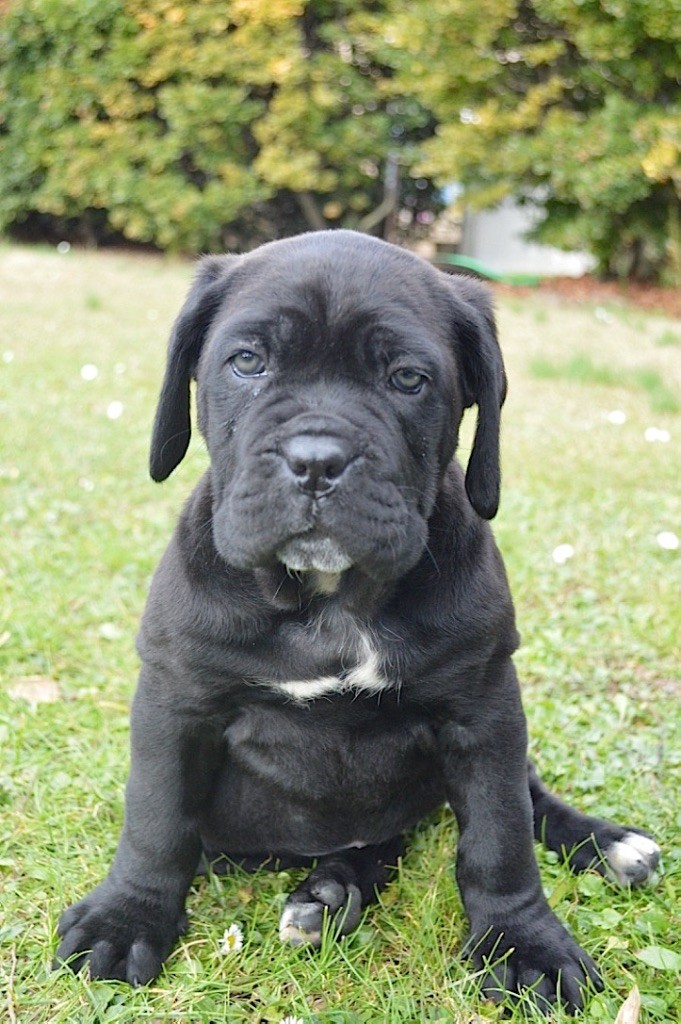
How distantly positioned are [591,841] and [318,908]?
69cm

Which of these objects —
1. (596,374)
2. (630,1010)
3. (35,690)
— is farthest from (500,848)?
(596,374)

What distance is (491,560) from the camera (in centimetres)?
236

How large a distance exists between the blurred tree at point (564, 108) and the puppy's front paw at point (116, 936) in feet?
29.3

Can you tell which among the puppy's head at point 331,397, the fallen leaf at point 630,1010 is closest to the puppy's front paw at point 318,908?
the fallen leaf at point 630,1010

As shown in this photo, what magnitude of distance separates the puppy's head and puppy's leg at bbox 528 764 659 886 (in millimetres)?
821

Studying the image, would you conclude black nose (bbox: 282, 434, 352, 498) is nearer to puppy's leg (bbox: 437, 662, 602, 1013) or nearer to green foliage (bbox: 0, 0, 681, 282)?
puppy's leg (bbox: 437, 662, 602, 1013)

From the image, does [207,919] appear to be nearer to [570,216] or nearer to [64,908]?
[64,908]

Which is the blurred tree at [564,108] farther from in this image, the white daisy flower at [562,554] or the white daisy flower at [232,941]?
the white daisy flower at [232,941]

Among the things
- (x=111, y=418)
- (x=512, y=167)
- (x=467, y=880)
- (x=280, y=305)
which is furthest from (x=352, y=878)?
(x=512, y=167)

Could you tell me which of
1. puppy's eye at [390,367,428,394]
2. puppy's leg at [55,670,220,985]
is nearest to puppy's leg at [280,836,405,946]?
puppy's leg at [55,670,220,985]

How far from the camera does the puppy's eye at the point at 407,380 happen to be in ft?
7.13

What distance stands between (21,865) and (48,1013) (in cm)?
48

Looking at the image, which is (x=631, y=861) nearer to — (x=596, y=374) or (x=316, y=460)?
(x=316, y=460)

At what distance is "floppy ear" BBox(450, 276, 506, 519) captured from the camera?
7.70 ft
